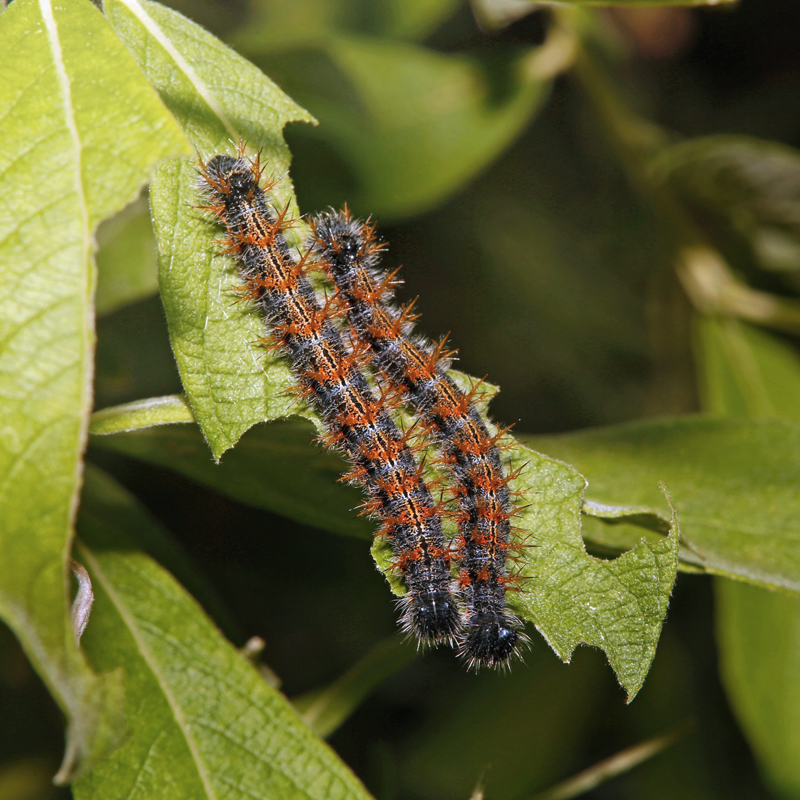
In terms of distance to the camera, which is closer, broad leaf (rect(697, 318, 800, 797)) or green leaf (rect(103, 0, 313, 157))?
green leaf (rect(103, 0, 313, 157))

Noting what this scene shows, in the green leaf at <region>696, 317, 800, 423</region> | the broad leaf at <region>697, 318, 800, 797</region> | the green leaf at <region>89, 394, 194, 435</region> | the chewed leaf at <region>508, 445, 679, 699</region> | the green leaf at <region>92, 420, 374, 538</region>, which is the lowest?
the broad leaf at <region>697, 318, 800, 797</region>

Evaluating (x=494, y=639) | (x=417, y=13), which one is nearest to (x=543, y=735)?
(x=494, y=639)

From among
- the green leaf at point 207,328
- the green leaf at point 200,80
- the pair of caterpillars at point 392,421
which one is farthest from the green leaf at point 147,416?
the green leaf at point 200,80

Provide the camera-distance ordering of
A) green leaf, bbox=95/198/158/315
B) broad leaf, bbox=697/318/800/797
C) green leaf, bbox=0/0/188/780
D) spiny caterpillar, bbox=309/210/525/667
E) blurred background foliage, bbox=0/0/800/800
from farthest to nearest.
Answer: blurred background foliage, bbox=0/0/800/800
broad leaf, bbox=697/318/800/797
green leaf, bbox=95/198/158/315
spiny caterpillar, bbox=309/210/525/667
green leaf, bbox=0/0/188/780

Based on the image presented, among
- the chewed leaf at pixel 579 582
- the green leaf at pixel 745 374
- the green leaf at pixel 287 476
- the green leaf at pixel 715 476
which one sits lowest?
the green leaf at pixel 745 374

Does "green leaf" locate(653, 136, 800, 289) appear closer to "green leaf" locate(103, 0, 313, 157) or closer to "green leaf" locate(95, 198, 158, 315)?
"green leaf" locate(103, 0, 313, 157)

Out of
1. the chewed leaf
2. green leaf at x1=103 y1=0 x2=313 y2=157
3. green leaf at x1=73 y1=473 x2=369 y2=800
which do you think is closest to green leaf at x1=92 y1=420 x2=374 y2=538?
green leaf at x1=73 y1=473 x2=369 y2=800

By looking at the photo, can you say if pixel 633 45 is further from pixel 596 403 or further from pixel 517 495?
pixel 517 495

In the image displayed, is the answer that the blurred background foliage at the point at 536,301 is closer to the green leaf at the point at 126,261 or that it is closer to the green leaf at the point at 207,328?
the green leaf at the point at 126,261
